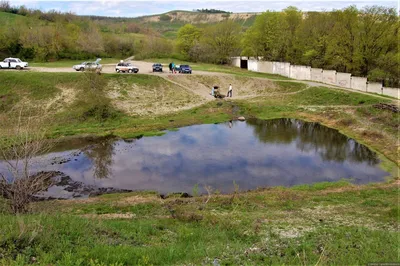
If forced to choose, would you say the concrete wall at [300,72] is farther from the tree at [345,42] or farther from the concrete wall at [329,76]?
the tree at [345,42]

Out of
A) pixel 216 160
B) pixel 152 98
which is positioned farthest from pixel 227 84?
pixel 216 160

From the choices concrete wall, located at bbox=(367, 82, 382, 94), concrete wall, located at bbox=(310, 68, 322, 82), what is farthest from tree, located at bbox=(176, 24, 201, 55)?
concrete wall, located at bbox=(367, 82, 382, 94)

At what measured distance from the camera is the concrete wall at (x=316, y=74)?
2008 inches

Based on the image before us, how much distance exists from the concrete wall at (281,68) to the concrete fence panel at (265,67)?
790 mm

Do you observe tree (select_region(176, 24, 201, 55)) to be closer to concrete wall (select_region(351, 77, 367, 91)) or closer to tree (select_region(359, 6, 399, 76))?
tree (select_region(359, 6, 399, 76))

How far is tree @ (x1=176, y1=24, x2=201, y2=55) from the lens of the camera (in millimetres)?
73438

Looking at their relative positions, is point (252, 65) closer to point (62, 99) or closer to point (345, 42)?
point (345, 42)

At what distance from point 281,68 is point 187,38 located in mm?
24850

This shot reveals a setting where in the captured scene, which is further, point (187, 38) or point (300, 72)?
point (187, 38)

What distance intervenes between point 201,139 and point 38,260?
73.6 ft

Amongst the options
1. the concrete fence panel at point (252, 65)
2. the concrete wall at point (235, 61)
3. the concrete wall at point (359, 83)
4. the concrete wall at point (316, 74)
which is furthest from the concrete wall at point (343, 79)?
the concrete wall at point (235, 61)

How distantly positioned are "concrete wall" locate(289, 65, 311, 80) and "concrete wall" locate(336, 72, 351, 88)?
5875 millimetres

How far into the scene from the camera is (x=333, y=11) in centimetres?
5366

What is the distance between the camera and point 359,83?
44750 millimetres
